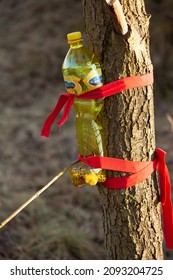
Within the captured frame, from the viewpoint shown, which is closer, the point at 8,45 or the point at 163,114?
the point at 163,114

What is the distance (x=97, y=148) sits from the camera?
4.26ft

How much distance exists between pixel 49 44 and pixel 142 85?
11.6ft

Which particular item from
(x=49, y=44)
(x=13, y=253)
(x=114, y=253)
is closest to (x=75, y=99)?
(x=114, y=253)

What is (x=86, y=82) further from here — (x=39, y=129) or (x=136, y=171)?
(x=39, y=129)

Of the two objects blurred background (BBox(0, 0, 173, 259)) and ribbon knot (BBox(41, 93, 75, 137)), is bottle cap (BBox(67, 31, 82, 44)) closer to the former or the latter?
ribbon knot (BBox(41, 93, 75, 137))

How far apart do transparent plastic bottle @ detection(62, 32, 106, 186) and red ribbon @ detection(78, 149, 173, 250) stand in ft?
0.08

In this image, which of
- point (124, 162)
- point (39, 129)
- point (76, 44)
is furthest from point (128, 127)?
point (39, 129)

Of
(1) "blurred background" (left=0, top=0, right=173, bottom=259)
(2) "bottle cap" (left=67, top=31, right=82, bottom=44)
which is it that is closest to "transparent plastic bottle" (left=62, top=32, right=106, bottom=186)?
(2) "bottle cap" (left=67, top=31, right=82, bottom=44)

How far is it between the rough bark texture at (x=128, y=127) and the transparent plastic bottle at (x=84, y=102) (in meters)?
0.03

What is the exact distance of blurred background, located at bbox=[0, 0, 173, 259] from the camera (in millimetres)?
2561

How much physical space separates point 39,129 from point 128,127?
2.50 meters

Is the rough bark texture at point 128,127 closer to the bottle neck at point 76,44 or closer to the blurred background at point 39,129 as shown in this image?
the bottle neck at point 76,44

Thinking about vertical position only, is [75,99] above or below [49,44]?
below
